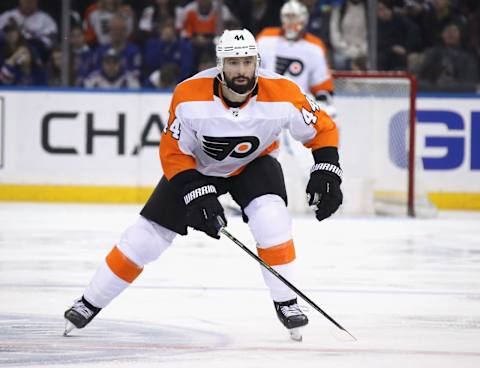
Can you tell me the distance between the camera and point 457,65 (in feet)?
33.1

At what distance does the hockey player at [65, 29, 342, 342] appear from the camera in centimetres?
431

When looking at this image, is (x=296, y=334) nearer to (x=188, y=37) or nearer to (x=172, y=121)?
(x=172, y=121)

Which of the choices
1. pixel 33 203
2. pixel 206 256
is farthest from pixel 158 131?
pixel 206 256

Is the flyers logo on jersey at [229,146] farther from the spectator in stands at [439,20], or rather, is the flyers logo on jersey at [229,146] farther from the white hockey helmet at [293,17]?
the spectator in stands at [439,20]

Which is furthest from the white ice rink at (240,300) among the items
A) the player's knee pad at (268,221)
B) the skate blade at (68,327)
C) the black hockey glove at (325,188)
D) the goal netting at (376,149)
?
the goal netting at (376,149)

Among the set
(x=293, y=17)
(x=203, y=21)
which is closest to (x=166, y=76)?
(x=203, y=21)

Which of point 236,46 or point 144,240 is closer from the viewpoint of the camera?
point 236,46

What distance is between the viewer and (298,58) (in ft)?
29.8

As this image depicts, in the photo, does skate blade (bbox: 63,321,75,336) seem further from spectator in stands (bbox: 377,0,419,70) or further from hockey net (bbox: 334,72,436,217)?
spectator in stands (bbox: 377,0,419,70)

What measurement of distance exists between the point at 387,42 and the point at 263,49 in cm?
140

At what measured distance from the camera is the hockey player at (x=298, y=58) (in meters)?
8.91

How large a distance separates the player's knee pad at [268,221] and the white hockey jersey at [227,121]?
18cm

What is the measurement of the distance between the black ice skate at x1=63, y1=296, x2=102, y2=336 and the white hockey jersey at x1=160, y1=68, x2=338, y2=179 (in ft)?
1.82

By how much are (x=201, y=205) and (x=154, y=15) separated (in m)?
6.33
